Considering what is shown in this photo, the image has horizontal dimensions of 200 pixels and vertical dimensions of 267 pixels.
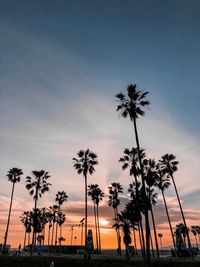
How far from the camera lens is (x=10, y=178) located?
7244cm

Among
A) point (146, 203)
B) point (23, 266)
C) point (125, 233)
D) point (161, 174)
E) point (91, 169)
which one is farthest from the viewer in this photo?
point (125, 233)

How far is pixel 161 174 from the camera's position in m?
66.0

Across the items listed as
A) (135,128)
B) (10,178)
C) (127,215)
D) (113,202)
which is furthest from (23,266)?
(113,202)

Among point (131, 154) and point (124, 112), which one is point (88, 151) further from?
point (124, 112)

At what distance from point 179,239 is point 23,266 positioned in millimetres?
47530

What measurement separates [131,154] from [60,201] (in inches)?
2587

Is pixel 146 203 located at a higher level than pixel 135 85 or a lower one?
lower

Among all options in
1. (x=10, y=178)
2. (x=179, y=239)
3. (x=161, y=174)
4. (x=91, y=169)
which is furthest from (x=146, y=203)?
(x=10, y=178)

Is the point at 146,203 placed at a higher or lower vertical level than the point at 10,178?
lower

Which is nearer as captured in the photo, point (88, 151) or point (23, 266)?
point (23, 266)

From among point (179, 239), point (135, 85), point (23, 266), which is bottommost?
point (23, 266)

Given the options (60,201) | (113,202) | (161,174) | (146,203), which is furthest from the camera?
(60,201)

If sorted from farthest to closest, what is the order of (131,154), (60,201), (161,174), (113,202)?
1. (60,201)
2. (113,202)
3. (161,174)
4. (131,154)

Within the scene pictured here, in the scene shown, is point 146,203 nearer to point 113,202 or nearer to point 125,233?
point 125,233
